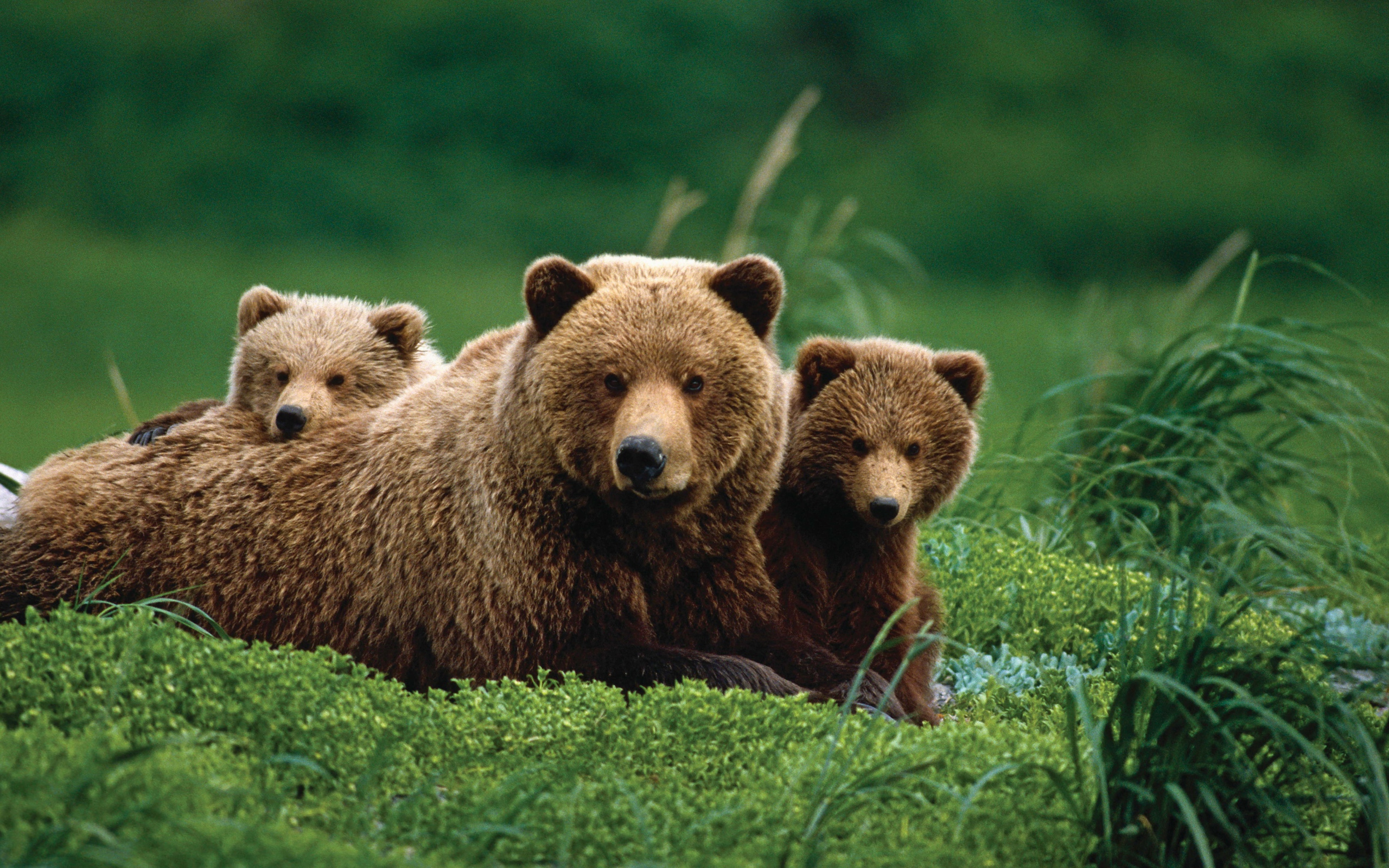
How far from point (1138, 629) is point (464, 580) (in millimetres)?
2449

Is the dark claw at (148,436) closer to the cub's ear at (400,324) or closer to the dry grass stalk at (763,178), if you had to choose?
the cub's ear at (400,324)

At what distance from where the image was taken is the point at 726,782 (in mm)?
3596

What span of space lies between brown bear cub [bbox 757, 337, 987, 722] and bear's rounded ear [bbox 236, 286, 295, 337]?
195cm

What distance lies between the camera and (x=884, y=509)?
14.1 feet

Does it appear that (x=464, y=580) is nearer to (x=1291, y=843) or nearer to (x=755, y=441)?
(x=755, y=441)

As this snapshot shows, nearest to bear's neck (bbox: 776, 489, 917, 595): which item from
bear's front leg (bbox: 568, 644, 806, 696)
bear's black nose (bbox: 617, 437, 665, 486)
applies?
bear's front leg (bbox: 568, 644, 806, 696)

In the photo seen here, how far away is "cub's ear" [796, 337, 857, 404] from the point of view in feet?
15.4

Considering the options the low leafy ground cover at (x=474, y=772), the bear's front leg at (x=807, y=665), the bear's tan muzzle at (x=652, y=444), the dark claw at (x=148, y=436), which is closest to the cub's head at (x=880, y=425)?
the bear's front leg at (x=807, y=665)

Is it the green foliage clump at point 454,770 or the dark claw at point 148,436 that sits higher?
the dark claw at point 148,436

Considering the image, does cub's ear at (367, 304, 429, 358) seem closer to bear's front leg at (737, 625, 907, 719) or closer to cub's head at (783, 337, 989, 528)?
cub's head at (783, 337, 989, 528)

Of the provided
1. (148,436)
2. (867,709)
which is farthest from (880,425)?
(148,436)

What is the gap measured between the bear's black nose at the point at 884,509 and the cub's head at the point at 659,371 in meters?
0.35

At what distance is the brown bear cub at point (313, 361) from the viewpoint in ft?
15.9

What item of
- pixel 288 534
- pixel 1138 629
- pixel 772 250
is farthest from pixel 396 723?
pixel 772 250
